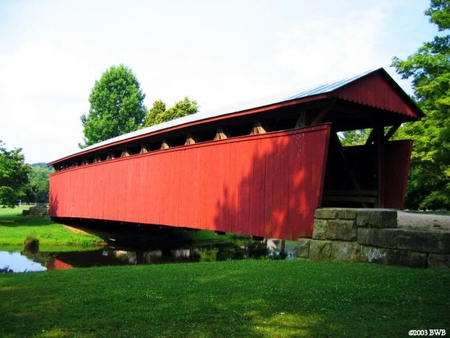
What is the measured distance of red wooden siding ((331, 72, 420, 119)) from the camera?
895cm

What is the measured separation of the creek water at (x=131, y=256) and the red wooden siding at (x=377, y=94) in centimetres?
873

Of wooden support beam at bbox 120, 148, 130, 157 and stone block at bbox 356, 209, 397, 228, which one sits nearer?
stone block at bbox 356, 209, 397, 228

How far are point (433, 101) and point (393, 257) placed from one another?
42.4ft

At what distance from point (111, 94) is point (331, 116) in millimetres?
35088

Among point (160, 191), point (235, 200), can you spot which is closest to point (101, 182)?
point (160, 191)

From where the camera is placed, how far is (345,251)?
7.81m

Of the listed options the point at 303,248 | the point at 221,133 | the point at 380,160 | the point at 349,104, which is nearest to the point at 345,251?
the point at 303,248

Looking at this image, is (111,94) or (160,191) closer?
(160,191)

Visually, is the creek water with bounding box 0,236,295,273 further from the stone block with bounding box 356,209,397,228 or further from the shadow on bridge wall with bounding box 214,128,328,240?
the stone block with bounding box 356,209,397,228

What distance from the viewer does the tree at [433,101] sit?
16.1 m

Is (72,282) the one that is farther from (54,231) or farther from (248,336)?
(54,231)

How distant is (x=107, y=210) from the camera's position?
58.5 ft

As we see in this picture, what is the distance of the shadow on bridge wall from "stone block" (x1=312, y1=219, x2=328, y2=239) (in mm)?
225

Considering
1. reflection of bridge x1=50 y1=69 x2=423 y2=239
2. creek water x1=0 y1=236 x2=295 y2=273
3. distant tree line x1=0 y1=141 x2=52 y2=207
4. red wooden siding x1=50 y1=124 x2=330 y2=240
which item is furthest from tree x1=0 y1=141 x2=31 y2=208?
reflection of bridge x1=50 y1=69 x2=423 y2=239
